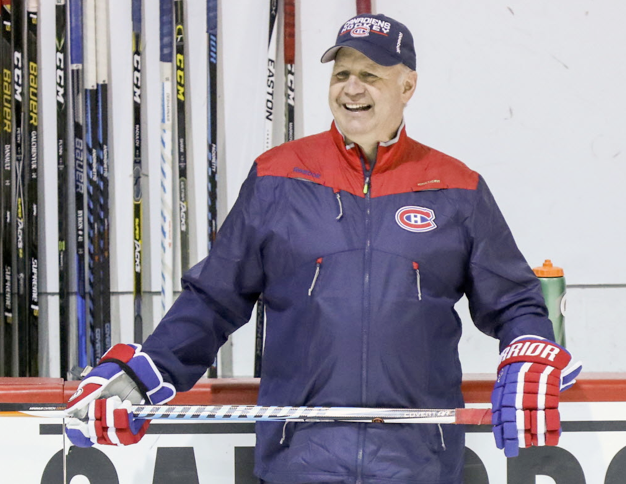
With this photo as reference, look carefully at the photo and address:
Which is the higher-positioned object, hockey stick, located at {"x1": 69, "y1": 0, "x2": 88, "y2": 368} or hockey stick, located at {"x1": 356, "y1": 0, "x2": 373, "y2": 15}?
hockey stick, located at {"x1": 356, "y1": 0, "x2": 373, "y2": 15}

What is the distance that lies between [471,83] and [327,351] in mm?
1772

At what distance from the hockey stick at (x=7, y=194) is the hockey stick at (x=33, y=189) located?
0.07 metres

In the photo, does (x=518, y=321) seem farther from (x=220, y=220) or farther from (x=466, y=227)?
(x=220, y=220)

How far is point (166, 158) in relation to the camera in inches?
132

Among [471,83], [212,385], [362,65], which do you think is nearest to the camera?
[362,65]

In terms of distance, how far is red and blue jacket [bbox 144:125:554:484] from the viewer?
191cm

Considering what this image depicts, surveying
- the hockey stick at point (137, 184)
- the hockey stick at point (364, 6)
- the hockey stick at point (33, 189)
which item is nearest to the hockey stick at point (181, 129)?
the hockey stick at point (137, 184)

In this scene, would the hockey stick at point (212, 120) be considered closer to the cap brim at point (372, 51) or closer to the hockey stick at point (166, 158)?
the hockey stick at point (166, 158)

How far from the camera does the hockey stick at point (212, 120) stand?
329 cm

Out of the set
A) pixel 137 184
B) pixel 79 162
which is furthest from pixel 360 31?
pixel 79 162

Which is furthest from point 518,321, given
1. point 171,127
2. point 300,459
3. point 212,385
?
point 171,127

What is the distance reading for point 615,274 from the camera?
3.43 metres

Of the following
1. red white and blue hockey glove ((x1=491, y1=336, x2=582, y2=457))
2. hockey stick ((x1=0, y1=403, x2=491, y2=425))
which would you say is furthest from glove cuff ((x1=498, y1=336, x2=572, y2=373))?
hockey stick ((x1=0, y1=403, x2=491, y2=425))

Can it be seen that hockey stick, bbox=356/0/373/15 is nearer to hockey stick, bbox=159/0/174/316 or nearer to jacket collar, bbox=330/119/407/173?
hockey stick, bbox=159/0/174/316
